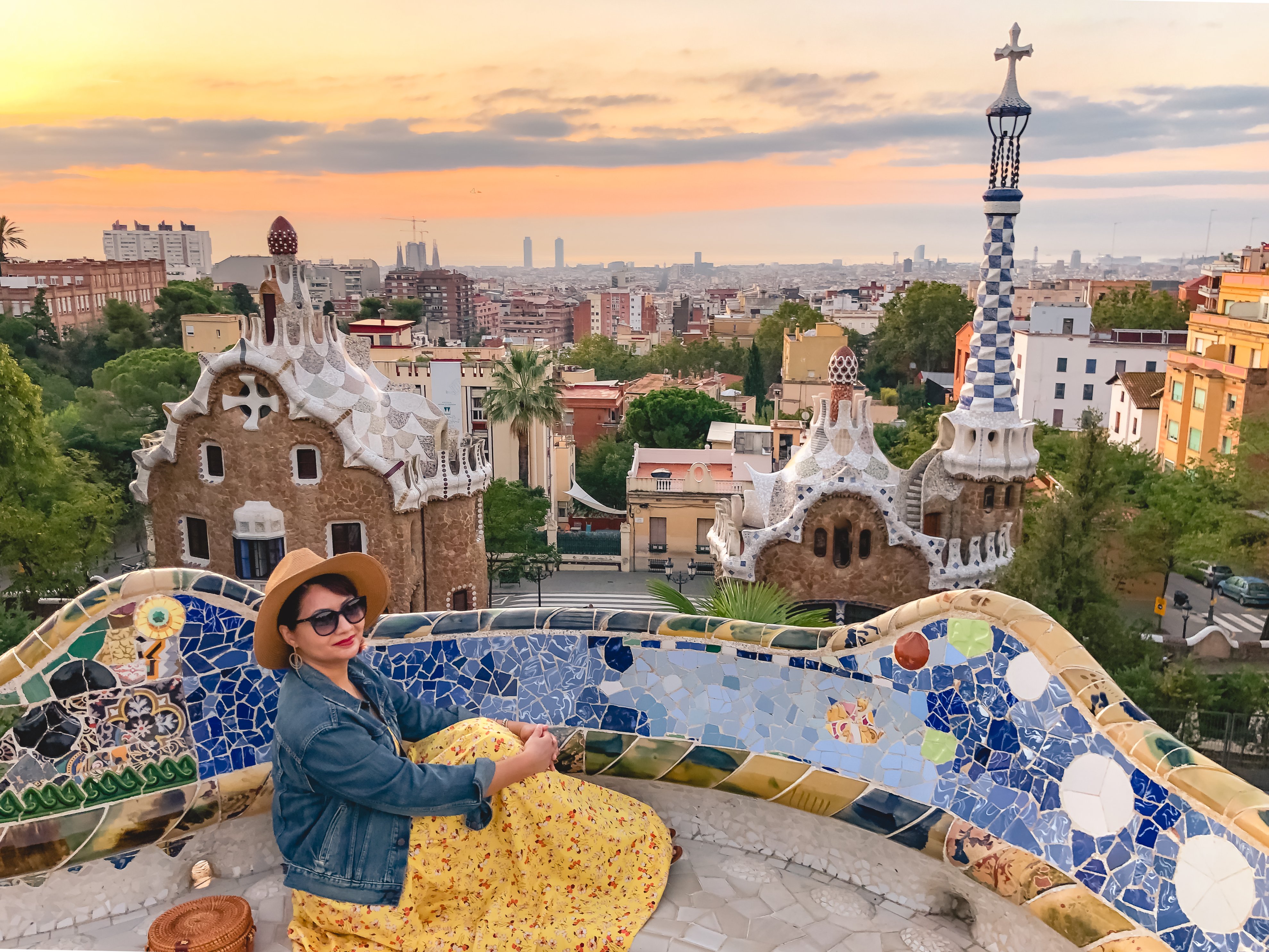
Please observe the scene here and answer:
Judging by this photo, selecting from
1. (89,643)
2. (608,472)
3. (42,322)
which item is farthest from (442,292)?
(89,643)

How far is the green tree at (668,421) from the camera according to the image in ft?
113

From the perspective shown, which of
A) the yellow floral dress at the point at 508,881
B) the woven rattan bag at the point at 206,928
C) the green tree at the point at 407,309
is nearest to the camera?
the yellow floral dress at the point at 508,881

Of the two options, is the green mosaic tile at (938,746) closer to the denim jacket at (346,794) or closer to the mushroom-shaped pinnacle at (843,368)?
the denim jacket at (346,794)

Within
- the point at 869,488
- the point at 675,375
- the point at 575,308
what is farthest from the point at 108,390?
the point at 575,308

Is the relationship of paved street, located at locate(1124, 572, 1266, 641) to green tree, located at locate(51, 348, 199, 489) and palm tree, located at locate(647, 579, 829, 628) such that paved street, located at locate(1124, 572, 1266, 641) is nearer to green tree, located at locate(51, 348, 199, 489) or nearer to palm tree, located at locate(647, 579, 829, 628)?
palm tree, located at locate(647, 579, 829, 628)

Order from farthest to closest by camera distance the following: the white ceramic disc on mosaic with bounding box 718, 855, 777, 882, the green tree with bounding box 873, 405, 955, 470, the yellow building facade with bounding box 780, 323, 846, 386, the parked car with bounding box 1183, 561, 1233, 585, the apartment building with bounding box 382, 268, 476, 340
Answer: the apartment building with bounding box 382, 268, 476, 340 < the yellow building facade with bounding box 780, 323, 846, 386 < the green tree with bounding box 873, 405, 955, 470 < the parked car with bounding box 1183, 561, 1233, 585 < the white ceramic disc on mosaic with bounding box 718, 855, 777, 882

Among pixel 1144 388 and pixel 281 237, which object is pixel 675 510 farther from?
pixel 1144 388


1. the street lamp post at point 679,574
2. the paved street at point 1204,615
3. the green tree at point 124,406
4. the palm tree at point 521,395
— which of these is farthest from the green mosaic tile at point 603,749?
the palm tree at point 521,395

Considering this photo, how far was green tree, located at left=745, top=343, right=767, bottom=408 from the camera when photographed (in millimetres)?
57188

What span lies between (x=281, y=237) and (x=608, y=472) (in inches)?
743

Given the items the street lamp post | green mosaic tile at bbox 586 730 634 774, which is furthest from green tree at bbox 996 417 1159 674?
the street lamp post

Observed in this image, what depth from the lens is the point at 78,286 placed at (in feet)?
151

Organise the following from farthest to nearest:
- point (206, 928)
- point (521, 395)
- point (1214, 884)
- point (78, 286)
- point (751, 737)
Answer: point (78, 286) → point (521, 395) → point (751, 737) → point (206, 928) → point (1214, 884)

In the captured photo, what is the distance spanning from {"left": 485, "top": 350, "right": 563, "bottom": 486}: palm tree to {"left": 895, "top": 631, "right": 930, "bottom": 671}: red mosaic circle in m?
21.5
